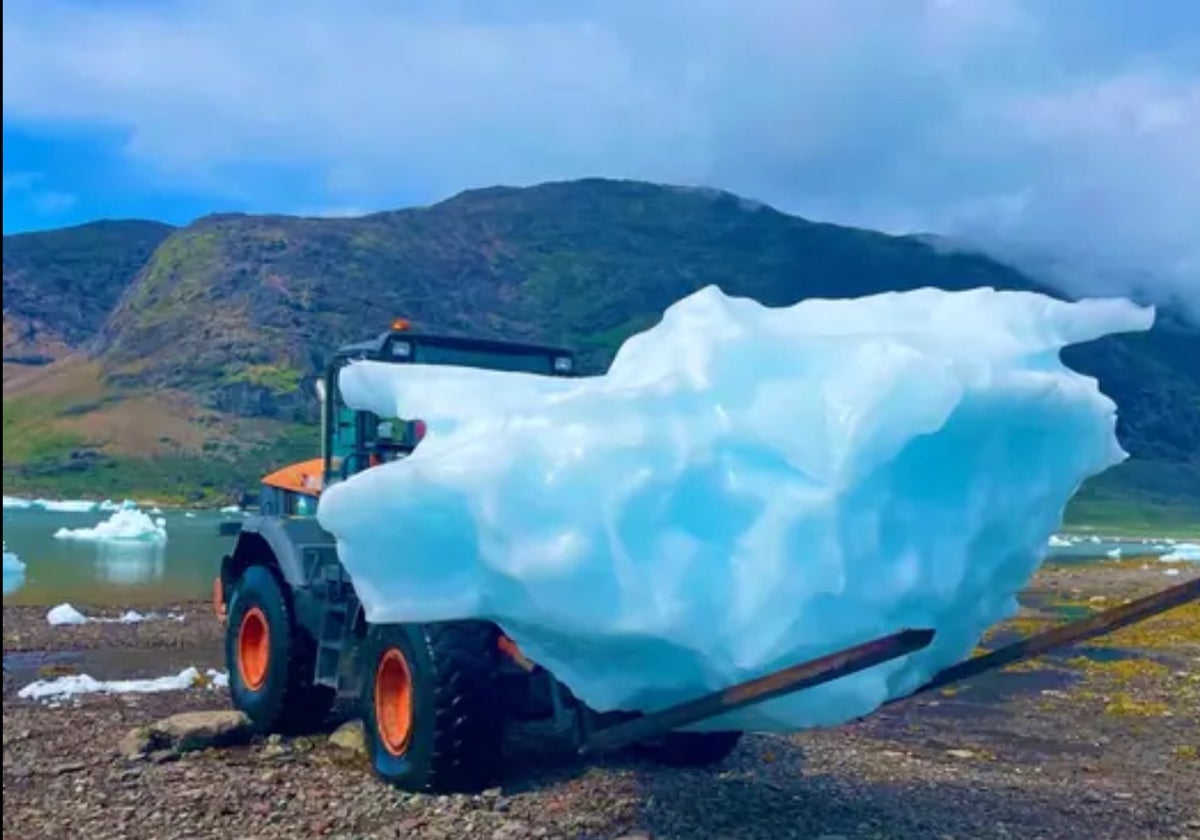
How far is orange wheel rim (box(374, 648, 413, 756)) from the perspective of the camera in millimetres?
8125

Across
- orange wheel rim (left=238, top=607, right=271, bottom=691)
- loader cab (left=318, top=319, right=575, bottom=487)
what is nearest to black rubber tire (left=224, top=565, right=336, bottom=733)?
orange wheel rim (left=238, top=607, right=271, bottom=691)

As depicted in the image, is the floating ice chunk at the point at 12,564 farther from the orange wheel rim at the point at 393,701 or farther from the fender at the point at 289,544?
the orange wheel rim at the point at 393,701

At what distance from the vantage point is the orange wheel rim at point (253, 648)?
34.5 ft

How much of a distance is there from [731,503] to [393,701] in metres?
3.00

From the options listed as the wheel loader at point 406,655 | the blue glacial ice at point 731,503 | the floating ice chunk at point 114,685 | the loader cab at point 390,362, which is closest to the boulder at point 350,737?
the wheel loader at point 406,655

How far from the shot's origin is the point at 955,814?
27.6 ft

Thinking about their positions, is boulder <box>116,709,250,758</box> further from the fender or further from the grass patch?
the grass patch

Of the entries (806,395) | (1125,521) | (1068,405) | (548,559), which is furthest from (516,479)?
(1125,521)

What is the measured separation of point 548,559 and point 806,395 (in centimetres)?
150

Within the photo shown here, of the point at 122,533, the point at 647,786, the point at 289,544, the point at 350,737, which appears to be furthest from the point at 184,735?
the point at 122,533

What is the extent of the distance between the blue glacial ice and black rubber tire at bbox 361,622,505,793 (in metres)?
0.75

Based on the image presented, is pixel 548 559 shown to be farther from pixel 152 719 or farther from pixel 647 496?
pixel 152 719

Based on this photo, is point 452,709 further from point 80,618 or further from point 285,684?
point 80,618

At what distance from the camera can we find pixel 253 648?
10.8 metres
